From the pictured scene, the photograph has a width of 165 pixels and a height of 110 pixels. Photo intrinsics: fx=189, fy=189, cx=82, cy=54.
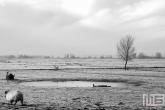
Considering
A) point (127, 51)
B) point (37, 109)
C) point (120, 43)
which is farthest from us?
point (120, 43)

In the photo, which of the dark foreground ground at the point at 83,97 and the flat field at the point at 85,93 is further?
the flat field at the point at 85,93

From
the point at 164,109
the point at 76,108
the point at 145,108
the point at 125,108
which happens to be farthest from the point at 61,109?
the point at 164,109

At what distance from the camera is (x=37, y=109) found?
10328 millimetres

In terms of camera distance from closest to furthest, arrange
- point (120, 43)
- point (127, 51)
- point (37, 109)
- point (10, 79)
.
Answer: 1. point (37, 109)
2. point (10, 79)
3. point (127, 51)
4. point (120, 43)

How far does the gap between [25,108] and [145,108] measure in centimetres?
687

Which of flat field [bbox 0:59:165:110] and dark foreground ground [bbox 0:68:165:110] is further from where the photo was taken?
flat field [bbox 0:59:165:110]

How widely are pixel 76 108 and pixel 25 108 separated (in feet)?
9.34

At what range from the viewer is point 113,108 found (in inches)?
428

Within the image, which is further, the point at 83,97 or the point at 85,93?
the point at 85,93

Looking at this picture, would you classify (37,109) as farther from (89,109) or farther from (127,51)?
(127,51)

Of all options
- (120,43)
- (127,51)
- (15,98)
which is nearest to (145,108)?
(15,98)

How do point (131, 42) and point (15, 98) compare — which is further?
point (131, 42)

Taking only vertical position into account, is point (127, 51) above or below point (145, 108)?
above

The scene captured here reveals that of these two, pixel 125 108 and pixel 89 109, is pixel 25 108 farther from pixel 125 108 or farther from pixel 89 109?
pixel 125 108
